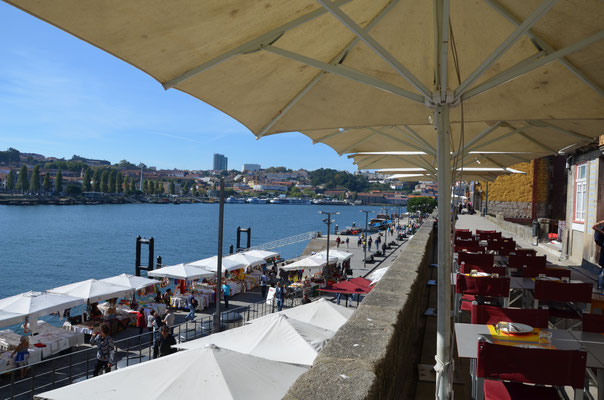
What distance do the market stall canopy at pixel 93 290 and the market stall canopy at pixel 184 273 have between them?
3.41 metres

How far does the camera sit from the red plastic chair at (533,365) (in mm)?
2441

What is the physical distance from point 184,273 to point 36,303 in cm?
798

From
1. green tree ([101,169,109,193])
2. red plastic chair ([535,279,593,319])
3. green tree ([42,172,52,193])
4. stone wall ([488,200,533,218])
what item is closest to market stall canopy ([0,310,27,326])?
red plastic chair ([535,279,593,319])

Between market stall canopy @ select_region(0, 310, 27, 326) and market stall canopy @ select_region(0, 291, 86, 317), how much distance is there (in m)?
0.15

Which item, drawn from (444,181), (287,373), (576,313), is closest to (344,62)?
(444,181)

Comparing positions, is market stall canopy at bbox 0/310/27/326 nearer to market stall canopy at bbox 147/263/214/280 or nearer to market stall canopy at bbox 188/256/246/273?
market stall canopy at bbox 147/263/214/280

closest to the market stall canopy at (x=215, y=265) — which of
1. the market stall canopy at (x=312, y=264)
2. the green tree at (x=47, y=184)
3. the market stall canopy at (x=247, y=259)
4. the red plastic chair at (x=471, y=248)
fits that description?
the market stall canopy at (x=247, y=259)

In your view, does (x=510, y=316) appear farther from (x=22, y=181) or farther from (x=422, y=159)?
(x=22, y=181)

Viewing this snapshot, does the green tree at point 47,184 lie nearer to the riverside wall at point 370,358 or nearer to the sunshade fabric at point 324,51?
the sunshade fabric at point 324,51

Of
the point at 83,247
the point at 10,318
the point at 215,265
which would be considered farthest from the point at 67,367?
the point at 83,247

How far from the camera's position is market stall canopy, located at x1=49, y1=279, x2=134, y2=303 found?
1720 centimetres

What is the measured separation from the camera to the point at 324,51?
321 cm

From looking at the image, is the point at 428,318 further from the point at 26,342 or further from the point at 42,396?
the point at 26,342

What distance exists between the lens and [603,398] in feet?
9.37
